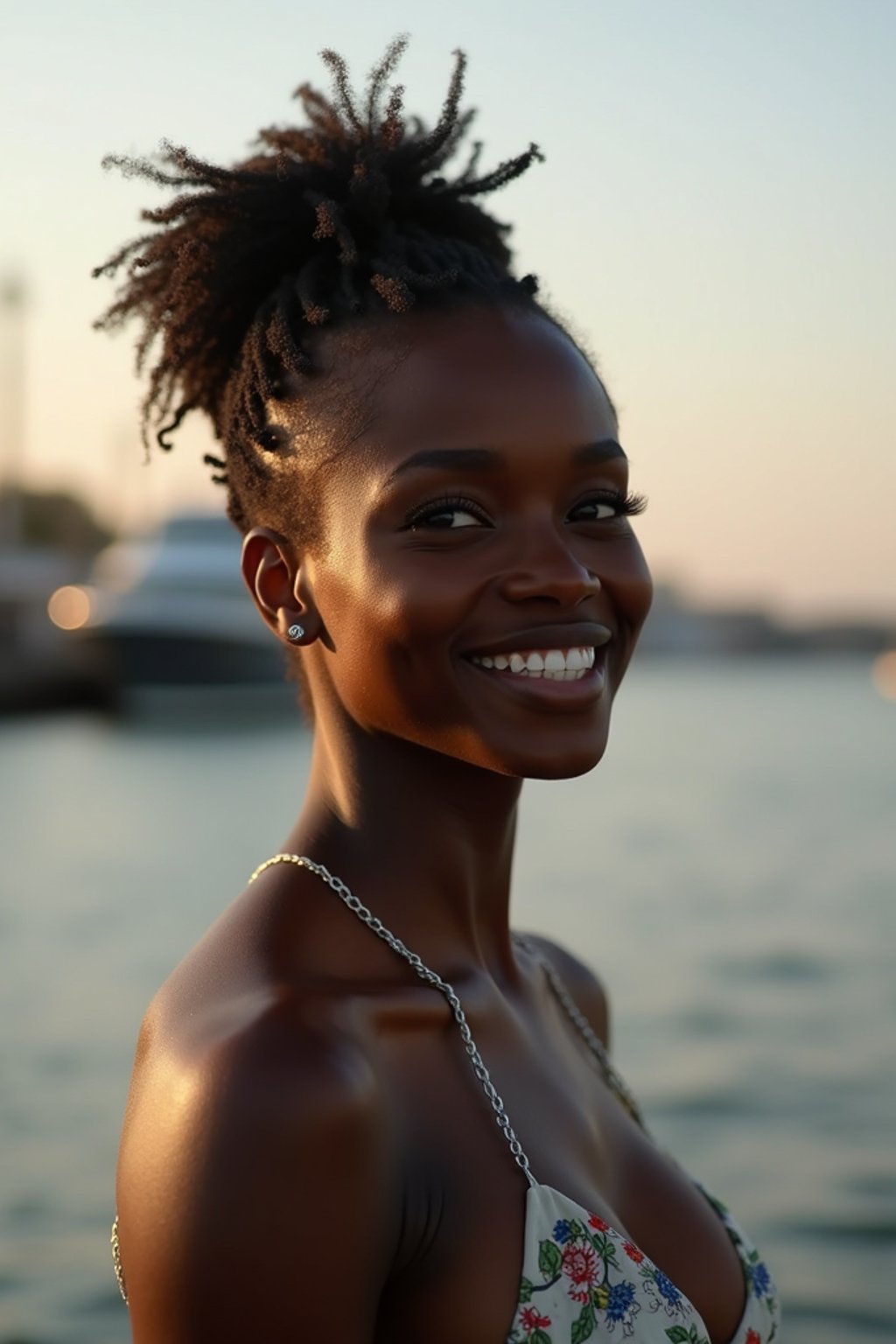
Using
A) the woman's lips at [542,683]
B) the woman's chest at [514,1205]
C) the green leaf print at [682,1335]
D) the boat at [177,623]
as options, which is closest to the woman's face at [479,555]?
the woman's lips at [542,683]

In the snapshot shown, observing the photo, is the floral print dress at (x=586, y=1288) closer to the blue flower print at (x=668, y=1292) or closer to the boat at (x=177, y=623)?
the blue flower print at (x=668, y=1292)

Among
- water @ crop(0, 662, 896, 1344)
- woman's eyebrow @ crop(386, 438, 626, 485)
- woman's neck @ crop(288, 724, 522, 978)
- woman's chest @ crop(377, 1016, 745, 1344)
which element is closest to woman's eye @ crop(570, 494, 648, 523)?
woman's eyebrow @ crop(386, 438, 626, 485)

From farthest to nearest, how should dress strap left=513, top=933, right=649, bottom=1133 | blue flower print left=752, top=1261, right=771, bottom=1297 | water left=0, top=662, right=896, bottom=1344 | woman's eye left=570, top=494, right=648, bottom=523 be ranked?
water left=0, top=662, right=896, bottom=1344, dress strap left=513, top=933, right=649, bottom=1133, blue flower print left=752, top=1261, right=771, bottom=1297, woman's eye left=570, top=494, right=648, bottom=523

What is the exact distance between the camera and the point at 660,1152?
91.2 inches

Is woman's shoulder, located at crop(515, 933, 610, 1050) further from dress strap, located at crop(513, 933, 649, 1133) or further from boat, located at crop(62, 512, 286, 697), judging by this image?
boat, located at crop(62, 512, 286, 697)

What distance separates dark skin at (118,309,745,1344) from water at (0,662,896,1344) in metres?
2.12

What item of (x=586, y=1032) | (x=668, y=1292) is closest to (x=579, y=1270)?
(x=668, y=1292)

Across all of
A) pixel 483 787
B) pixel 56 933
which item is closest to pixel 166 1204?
pixel 483 787

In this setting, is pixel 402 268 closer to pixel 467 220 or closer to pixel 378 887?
pixel 467 220

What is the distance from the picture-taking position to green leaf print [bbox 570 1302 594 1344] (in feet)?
6.05

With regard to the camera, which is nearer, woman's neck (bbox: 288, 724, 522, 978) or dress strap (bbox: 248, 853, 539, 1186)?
dress strap (bbox: 248, 853, 539, 1186)

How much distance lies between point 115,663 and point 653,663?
222 ft

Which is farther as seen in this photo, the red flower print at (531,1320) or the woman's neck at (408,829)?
the woman's neck at (408,829)

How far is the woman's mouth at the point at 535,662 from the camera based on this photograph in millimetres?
1954
